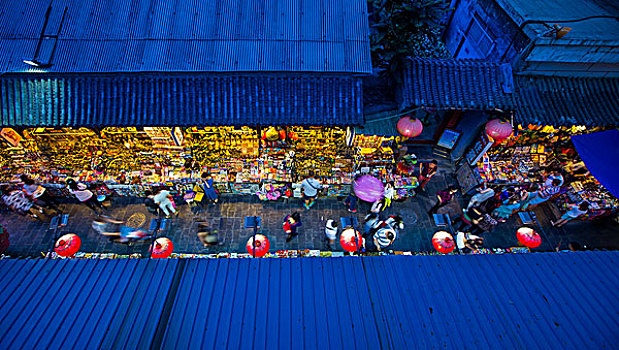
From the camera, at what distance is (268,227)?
43.4 ft

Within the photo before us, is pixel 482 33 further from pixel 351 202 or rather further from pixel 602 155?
pixel 351 202

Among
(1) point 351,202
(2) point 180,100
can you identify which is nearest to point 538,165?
(1) point 351,202

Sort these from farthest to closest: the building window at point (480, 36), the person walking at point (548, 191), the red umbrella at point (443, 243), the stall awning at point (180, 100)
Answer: the building window at point (480, 36)
the person walking at point (548, 191)
the red umbrella at point (443, 243)
the stall awning at point (180, 100)

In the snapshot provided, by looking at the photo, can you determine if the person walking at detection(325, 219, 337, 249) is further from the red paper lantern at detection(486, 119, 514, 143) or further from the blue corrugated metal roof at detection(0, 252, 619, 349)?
the red paper lantern at detection(486, 119, 514, 143)

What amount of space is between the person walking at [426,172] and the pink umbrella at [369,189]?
3164 millimetres

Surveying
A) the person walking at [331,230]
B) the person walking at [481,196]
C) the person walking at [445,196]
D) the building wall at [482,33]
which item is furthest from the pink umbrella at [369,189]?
the building wall at [482,33]

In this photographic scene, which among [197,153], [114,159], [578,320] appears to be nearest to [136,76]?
[197,153]

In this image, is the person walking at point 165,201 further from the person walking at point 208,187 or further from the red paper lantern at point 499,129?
the red paper lantern at point 499,129

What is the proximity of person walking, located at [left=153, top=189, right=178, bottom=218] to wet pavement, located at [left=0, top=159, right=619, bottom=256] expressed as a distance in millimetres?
471

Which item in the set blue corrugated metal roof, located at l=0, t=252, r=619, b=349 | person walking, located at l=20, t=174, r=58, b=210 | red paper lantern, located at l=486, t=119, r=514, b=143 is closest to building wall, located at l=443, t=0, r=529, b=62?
red paper lantern, located at l=486, t=119, r=514, b=143

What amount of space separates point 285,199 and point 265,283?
25.4 feet

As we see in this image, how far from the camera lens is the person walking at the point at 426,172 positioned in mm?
13938

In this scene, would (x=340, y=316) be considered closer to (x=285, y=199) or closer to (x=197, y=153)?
(x=285, y=199)

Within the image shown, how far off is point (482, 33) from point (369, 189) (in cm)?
960
